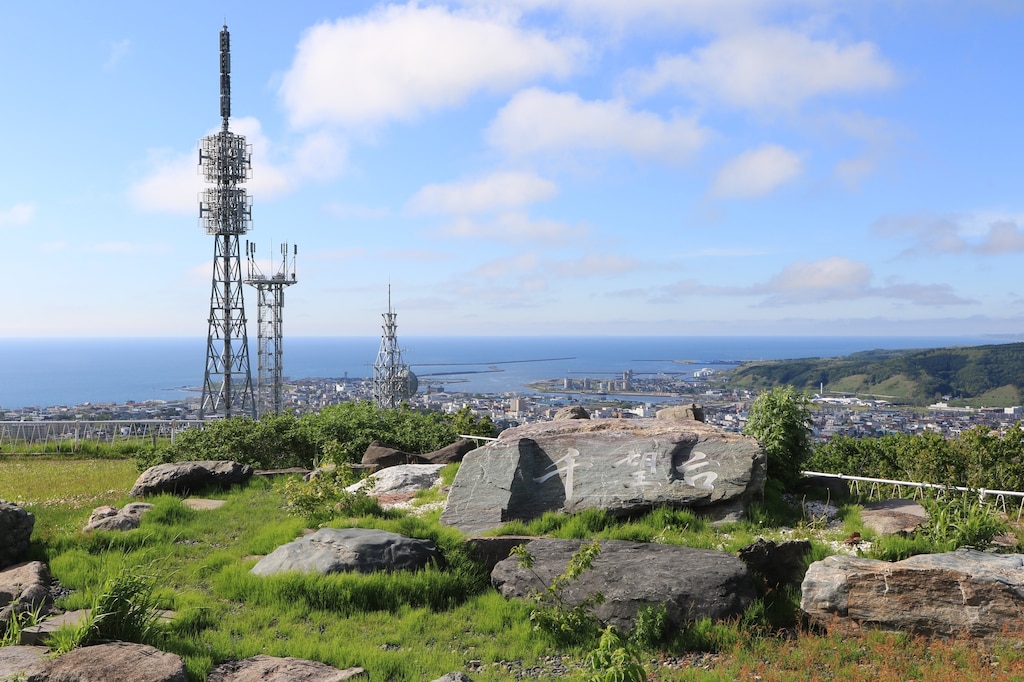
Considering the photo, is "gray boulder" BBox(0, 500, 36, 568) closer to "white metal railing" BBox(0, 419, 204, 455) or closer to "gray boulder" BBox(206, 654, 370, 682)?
"gray boulder" BBox(206, 654, 370, 682)

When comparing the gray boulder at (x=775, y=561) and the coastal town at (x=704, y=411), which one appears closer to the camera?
the gray boulder at (x=775, y=561)

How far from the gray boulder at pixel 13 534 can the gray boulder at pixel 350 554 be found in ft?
9.37

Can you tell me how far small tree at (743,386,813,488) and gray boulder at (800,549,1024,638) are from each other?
13.9 ft

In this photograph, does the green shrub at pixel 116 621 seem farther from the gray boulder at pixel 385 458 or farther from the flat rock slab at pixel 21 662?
the gray boulder at pixel 385 458

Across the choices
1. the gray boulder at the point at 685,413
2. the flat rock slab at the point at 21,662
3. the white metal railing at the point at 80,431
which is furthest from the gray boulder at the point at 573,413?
the white metal railing at the point at 80,431

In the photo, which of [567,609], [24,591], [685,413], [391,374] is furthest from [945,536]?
[391,374]

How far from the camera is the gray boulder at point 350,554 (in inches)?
289

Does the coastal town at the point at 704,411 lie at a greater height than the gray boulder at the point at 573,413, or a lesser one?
lesser

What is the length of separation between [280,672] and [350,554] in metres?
2.21

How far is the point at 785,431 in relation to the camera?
10836 millimetres

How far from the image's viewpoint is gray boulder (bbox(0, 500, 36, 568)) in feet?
26.1

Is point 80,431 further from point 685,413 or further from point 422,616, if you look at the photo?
point 422,616

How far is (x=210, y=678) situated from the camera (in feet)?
17.5

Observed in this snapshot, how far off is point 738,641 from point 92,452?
16.9 m
